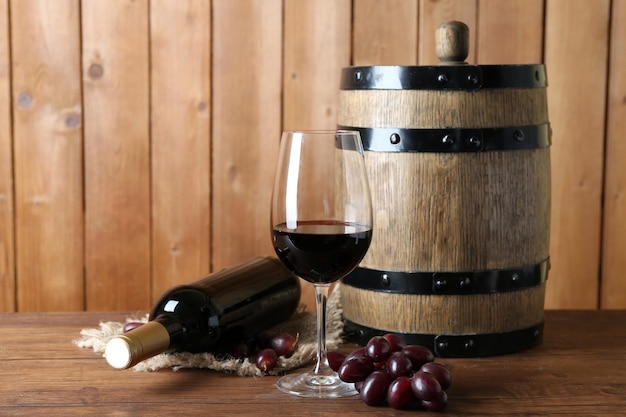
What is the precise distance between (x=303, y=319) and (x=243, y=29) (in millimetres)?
724

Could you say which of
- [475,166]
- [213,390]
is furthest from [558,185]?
[213,390]

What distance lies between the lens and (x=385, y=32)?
1.73 m

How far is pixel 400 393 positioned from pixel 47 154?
114 cm

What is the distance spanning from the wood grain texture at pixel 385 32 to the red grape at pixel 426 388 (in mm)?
973

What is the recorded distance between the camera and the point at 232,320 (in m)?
1.09

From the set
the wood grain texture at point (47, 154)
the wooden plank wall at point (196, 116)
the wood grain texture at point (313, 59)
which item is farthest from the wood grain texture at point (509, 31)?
the wood grain texture at point (47, 154)

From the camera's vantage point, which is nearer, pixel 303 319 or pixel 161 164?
pixel 303 319

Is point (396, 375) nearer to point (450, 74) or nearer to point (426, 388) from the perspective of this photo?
point (426, 388)

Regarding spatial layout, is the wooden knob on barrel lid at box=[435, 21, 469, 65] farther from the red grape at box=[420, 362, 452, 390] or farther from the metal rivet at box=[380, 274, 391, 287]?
the red grape at box=[420, 362, 452, 390]

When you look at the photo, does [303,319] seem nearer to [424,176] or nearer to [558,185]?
[424,176]

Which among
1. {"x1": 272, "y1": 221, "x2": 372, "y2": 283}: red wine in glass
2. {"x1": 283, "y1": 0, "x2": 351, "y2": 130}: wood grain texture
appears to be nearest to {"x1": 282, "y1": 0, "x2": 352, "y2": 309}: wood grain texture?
{"x1": 283, "y1": 0, "x2": 351, "y2": 130}: wood grain texture

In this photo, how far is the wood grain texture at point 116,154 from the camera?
1734 millimetres

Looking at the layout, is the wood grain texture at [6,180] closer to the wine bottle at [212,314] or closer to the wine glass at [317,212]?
the wine bottle at [212,314]

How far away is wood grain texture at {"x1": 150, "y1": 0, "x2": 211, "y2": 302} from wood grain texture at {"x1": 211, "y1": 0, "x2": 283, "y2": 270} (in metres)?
0.02
